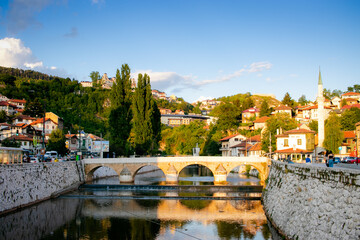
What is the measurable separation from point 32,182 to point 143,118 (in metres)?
24.2

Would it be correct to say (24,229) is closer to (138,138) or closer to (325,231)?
(325,231)

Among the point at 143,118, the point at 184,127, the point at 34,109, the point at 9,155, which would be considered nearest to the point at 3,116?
the point at 34,109

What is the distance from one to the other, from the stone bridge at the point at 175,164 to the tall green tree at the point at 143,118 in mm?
7264

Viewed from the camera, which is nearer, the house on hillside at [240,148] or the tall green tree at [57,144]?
the tall green tree at [57,144]

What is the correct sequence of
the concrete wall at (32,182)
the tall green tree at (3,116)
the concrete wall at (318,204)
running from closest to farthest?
the concrete wall at (318,204) → the concrete wall at (32,182) → the tall green tree at (3,116)

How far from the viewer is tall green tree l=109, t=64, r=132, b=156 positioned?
53.5m

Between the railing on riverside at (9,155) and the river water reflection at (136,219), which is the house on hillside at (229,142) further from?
the railing on riverside at (9,155)

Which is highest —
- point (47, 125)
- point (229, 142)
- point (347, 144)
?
point (47, 125)

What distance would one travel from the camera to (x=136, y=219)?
28547 mm

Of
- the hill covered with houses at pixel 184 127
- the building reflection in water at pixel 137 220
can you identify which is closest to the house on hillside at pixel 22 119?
the hill covered with houses at pixel 184 127

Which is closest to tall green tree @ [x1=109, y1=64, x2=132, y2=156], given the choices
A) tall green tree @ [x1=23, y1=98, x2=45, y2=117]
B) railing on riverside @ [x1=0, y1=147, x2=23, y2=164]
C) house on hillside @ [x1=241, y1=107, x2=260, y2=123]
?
railing on riverside @ [x1=0, y1=147, x2=23, y2=164]

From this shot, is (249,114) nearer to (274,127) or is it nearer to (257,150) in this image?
(274,127)

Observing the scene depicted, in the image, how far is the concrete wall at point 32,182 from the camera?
2795 cm

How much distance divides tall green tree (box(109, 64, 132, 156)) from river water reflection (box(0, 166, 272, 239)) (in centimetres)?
1653
